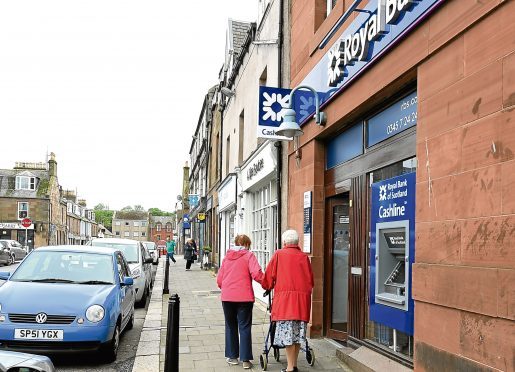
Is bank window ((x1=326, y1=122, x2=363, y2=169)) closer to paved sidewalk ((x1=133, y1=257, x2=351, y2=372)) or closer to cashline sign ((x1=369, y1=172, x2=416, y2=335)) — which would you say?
cashline sign ((x1=369, y1=172, x2=416, y2=335))

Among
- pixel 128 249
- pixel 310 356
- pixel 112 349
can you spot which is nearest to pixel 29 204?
pixel 128 249

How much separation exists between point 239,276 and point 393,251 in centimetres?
192

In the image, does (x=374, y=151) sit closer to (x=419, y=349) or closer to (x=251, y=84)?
(x=419, y=349)

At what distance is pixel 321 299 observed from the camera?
7531mm

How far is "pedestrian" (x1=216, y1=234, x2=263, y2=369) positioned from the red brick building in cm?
138

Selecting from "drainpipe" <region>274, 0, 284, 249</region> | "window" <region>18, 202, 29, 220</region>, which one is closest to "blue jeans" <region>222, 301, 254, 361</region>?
"drainpipe" <region>274, 0, 284, 249</region>

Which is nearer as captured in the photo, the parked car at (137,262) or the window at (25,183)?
the parked car at (137,262)

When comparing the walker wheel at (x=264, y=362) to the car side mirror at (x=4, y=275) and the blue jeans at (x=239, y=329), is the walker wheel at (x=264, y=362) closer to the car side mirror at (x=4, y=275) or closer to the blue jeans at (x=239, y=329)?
the blue jeans at (x=239, y=329)

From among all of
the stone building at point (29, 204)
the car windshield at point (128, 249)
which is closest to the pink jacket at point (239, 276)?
the car windshield at point (128, 249)

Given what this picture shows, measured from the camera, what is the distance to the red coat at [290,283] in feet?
18.2

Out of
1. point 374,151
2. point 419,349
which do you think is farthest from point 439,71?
point 419,349

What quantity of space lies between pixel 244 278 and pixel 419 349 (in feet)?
8.01

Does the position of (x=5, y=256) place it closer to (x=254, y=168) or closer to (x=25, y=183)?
(x=254, y=168)

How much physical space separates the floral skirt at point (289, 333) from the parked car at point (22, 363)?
2532 mm
